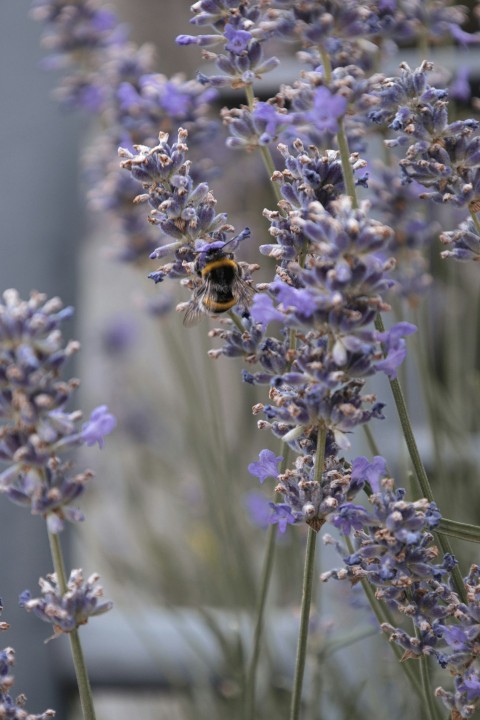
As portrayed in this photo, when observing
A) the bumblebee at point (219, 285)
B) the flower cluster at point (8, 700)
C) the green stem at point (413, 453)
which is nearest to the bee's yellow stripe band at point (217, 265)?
the bumblebee at point (219, 285)

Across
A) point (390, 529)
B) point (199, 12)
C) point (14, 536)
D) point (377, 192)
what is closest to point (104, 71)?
point (377, 192)

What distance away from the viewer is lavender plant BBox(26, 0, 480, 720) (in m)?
0.41

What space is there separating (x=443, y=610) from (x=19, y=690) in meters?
1.08

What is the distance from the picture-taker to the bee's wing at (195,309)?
0.58m

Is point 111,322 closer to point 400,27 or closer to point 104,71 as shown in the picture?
point 104,71

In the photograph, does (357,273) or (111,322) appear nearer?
(357,273)

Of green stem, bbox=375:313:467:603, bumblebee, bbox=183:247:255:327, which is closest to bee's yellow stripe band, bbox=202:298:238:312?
bumblebee, bbox=183:247:255:327

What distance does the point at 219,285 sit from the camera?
569mm

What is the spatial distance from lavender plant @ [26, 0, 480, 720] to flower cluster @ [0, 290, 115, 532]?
68 millimetres

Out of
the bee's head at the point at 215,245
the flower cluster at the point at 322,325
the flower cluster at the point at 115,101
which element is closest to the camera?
the flower cluster at the point at 322,325

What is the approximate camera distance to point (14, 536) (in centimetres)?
148

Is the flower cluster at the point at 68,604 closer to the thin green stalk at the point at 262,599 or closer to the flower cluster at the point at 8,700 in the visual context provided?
the flower cluster at the point at 8,700

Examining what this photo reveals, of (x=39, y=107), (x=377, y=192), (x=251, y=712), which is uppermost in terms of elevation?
(x=39, y=107)

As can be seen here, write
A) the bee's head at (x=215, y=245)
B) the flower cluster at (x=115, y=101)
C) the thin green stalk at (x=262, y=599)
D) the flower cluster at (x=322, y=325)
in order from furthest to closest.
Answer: the flower cluster at (x=115, y=101) < the thin green stalk at (x=262, y=599) < the bee's head at (x=215, y=245) < the flower cluster at (x=322, y=325)
